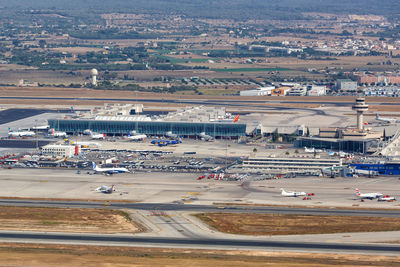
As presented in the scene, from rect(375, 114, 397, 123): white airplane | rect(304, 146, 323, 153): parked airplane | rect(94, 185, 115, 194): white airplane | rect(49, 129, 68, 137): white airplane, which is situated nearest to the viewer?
rect(94, 185, 115, 194): white airplane

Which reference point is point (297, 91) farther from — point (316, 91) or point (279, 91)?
point (316, 91)

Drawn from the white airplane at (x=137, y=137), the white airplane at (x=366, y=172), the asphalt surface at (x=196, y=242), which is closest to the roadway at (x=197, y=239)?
the asphalt surface at (x=196, y=242)

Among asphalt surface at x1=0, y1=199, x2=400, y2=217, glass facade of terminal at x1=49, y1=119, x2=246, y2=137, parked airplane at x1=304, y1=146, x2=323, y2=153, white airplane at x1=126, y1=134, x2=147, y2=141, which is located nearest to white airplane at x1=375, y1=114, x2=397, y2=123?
glass facade of terminal at x1=49, y1=119, x2=246, y2=137

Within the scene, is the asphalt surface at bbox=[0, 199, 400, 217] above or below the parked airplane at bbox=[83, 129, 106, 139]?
below

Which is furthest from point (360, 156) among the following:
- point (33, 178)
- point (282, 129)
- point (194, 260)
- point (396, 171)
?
point (194, 260)

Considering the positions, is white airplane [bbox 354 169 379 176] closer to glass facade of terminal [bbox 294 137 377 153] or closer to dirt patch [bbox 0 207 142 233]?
glass facade of terminal [bbox 294 137 377 153]

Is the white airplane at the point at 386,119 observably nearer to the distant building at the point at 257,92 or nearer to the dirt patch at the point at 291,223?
the distant building at the point at 257,92

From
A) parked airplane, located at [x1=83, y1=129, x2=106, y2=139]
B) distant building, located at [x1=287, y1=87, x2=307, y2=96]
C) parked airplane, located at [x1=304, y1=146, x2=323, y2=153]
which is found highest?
distant building, located at [x1=287, y1=87, x2=307, y2=96]
